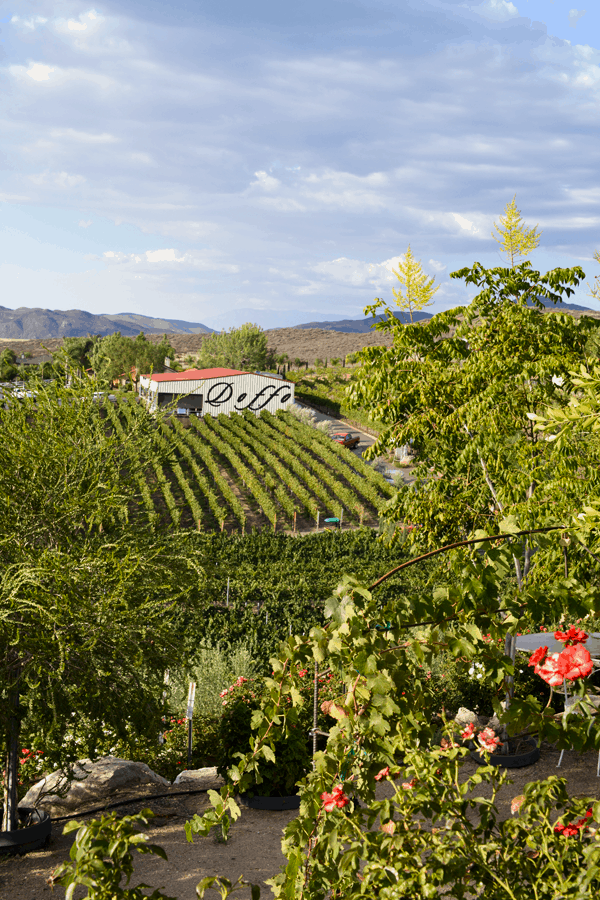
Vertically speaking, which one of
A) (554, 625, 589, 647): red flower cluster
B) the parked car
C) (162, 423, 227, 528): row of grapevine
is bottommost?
(162, 423, 227, 528): row of grapevine

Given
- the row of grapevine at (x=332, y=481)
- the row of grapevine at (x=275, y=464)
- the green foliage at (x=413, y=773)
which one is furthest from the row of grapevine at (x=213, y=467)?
the green foliage at (x=413, y=773)

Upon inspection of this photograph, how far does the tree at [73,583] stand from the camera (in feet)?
17.7

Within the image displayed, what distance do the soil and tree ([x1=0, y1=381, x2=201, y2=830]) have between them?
531 millimetres

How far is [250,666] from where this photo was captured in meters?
10.3

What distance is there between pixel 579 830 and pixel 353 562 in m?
17.0

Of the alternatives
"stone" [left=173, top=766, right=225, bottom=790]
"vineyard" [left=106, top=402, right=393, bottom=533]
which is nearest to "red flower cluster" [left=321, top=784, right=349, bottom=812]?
"stone" [left=173, top=766, right=225, bottom=790]

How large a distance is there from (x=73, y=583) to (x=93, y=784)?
2.99 m

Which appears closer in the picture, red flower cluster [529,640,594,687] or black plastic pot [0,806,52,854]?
red flower cluster [529,640,594,687]

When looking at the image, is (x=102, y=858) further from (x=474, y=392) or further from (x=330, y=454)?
(x=330, y=454)

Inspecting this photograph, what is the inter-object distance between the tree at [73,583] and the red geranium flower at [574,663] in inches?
148

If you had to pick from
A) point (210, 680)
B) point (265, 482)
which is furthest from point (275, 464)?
point (210, 680)

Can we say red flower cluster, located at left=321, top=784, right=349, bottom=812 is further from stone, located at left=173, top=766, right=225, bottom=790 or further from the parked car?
the parked car

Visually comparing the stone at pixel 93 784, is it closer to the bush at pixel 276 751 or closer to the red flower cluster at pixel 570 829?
the bush at pixel 276 751

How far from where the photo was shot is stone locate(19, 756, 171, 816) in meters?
6.71
